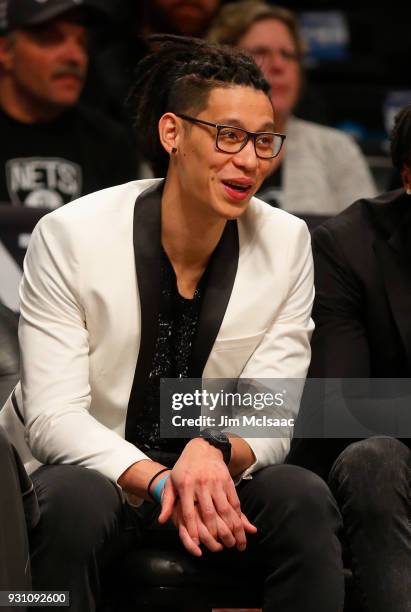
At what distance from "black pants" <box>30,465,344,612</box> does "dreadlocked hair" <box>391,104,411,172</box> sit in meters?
0.75

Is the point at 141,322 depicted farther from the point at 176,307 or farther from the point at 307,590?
the point at 307,590

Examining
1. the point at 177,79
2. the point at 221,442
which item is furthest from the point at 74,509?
the point at 177,79

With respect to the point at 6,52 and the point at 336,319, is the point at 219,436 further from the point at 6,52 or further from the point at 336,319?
the point at 6,52

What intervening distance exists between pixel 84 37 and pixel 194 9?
0.41 meters

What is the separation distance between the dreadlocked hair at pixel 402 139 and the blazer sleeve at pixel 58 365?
0.71 meters

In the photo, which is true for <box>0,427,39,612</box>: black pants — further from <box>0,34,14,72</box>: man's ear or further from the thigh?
<box>0,34,14,72</box>: man's ear

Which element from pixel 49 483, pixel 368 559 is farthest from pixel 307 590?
pixel 49 483

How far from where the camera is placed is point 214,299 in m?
2.44

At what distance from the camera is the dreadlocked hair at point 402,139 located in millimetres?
2584

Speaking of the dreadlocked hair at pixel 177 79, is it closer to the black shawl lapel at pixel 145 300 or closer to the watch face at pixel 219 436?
the black shawl lapel at pixel 145 300

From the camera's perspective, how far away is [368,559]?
221 centimetres

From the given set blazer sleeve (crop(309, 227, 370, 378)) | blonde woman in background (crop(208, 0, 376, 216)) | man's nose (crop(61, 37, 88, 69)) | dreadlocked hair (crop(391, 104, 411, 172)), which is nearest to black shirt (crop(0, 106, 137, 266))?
man's nose (crop(61, 37, 88, 69))

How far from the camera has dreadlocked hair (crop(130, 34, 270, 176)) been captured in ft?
7.96

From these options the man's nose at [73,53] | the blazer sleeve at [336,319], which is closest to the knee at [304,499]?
the blazer sleeve at [336,319]
